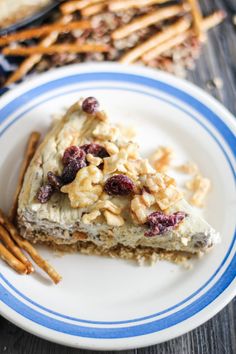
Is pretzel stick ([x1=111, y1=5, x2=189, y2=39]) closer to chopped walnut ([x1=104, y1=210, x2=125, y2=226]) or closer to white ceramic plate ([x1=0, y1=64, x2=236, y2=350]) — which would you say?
white ceramic plate ([x1=0, y1=64, x2=236, y2=350])

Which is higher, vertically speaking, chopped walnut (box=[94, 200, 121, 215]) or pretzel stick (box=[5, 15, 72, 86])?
pretzel stick (box=[5, 15, 72, 86])

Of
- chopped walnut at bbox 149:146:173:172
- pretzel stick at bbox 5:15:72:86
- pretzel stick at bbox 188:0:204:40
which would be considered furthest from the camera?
pretzel stick at bbox 188:0:204:40

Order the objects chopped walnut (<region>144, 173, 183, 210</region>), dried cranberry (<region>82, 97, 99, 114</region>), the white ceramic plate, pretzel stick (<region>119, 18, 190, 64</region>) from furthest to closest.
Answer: pretzel stick (<region>119, 18, 190, 64</region>) < dried cranberry (<region>82, 97, 99, 114</region>) < chopped walnut (<region>144, 173, 183, 210</region>) < the white ceramic plate

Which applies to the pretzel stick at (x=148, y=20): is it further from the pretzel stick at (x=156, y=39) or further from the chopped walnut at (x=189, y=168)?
the chopped walnut at (x=189, y=168)

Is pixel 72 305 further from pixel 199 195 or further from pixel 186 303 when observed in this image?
pixel 199 195

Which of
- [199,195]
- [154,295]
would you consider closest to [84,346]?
[154,295]

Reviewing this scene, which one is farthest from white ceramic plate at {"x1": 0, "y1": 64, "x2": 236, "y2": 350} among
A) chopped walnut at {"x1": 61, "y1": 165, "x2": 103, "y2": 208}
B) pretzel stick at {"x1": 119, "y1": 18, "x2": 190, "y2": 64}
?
chopped walnut at {"x1": 61, "y1": 165, "x2": 103, "y2": 208}

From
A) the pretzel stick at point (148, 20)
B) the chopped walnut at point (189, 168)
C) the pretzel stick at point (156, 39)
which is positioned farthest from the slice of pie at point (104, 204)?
the pretzel stick at point (148, 20)
